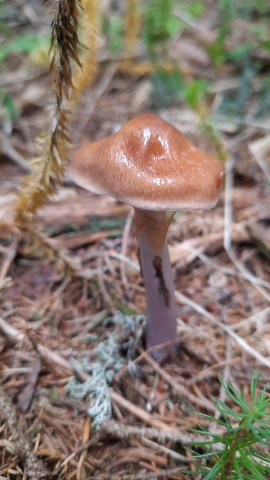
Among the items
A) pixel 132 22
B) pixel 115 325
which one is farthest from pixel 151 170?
pixel 132 22

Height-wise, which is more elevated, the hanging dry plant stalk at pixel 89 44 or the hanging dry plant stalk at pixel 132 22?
the hanging dry plant stalk at pixel 89 44

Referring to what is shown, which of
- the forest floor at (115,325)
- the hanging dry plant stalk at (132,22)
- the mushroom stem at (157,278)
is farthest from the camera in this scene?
the hanging dry plant stalk at (132,22)

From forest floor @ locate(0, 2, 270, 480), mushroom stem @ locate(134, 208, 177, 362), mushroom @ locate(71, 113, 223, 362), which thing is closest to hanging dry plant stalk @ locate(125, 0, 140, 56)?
forest floor @ locate(0, 2, 270, 480)

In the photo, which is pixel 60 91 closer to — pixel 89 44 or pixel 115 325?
pixel 89 44

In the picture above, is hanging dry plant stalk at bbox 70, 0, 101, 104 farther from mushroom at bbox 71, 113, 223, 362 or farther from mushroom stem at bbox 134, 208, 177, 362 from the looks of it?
mushroom stem at bbox 134, 208, 177, 362

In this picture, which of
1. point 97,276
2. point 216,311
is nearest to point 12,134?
point 97,276

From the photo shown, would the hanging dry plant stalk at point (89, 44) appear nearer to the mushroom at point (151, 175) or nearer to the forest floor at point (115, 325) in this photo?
the forest floor at point (115, 325)

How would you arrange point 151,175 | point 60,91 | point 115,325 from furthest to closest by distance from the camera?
1. point 115,325
2. point 60,91
3. point 151,175

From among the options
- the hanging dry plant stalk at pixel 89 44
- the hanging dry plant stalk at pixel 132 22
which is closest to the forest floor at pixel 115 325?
the hanging dry plant stalk at pixel 89 44
